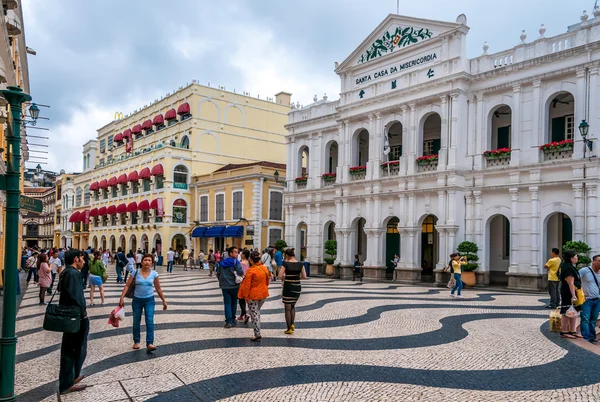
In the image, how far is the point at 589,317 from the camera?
33.1ft

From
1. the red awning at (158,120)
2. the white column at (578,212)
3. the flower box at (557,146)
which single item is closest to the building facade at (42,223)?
the red awning at (158,120)

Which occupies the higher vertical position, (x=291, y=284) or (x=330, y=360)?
(x=291, y=284)

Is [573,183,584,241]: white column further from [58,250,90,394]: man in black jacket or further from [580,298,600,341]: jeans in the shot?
[58,250,90,394]: man in black jacket

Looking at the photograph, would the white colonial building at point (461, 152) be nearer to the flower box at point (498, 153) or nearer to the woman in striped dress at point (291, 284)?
the flower box at point (498, 153)

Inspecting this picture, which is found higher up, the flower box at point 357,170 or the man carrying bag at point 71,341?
the flower box at point 357,170

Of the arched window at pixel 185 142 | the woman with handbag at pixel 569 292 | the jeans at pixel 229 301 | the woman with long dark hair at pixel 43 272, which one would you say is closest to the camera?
the woman with handbag at pixel 569 292

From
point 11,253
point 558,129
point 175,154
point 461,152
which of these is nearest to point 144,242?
point 175,154

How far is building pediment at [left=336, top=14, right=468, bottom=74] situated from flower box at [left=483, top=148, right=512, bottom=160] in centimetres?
593

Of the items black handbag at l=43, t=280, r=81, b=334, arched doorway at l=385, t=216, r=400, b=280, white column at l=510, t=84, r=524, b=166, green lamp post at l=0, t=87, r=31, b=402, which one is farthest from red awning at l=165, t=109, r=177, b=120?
green lamp post at l=0, t=87, r=31, b=402

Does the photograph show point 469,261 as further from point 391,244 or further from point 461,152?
point 391,244

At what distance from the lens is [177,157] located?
45000mm

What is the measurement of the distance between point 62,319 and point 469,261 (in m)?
19.1

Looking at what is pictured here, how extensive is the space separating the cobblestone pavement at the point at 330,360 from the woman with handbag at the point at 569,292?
12.3 inches

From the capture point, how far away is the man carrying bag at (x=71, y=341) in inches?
264
